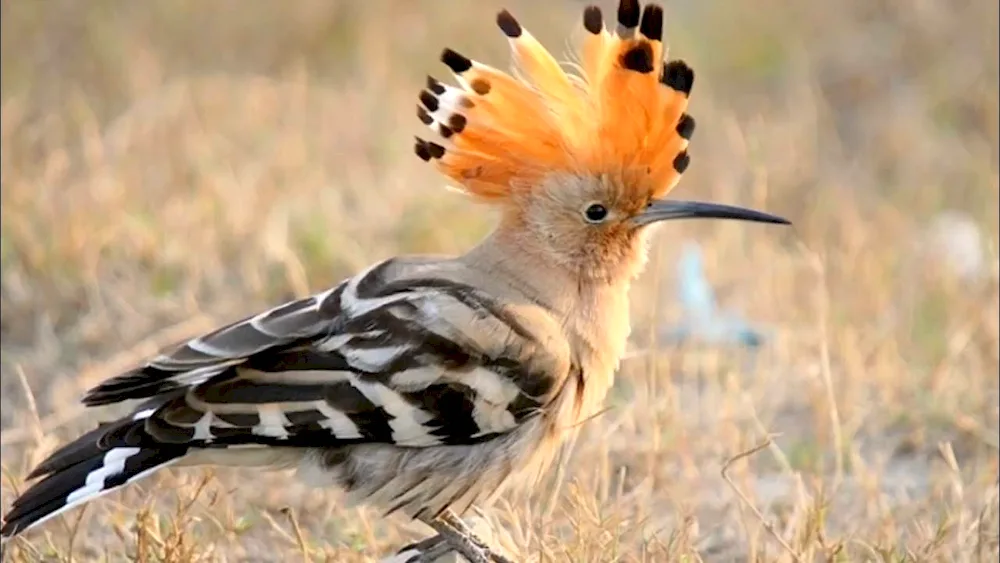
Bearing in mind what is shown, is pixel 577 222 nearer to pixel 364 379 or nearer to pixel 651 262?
pixel 364 379

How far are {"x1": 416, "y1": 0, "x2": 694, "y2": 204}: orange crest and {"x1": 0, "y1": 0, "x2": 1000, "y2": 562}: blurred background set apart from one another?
514 millimetres

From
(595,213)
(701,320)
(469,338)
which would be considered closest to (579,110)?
(595,213)

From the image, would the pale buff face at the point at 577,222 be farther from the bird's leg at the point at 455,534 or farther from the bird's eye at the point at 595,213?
the bird's leg at the point at 455,534

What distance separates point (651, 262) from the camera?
4.43 metres

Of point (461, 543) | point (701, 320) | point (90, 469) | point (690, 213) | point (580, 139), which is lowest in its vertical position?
point (701, 320)

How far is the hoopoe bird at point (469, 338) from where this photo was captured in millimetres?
2516

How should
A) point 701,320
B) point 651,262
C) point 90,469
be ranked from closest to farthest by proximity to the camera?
point 90,469
point 701,320
point 651,262

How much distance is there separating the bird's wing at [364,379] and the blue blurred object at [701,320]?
156cm

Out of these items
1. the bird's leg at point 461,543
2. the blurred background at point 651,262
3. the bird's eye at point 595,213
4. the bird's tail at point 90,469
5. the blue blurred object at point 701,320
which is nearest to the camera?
the bird's tail at point 90,469

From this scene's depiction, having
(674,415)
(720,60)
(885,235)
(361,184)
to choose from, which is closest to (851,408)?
(674,415)

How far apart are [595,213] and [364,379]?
0.50 m

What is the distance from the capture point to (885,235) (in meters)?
4.97

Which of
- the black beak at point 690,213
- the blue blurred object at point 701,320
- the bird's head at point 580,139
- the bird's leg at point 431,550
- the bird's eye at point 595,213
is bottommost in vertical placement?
the blue blurred object at point 701,320

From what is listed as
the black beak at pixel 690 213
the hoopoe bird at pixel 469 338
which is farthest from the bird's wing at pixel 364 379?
the black beak at pixel 690 213
